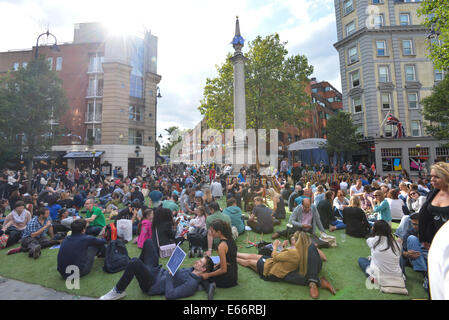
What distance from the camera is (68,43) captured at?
30.1m

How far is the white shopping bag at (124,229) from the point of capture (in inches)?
272

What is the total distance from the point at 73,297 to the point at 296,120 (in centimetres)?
2563

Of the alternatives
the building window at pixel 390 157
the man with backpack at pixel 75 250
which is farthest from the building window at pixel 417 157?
the man with backpack at pixel 75 250

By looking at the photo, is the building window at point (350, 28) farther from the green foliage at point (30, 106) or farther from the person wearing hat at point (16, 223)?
the person wearing hat at point (16, 223)

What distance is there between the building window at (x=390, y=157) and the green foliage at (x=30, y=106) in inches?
1283

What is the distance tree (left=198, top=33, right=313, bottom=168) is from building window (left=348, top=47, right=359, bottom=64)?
20.2 ft

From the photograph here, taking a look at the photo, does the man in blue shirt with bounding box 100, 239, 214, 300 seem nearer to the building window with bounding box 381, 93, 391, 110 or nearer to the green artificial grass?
the green artificial grass

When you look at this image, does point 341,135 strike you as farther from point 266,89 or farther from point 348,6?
point 348,6

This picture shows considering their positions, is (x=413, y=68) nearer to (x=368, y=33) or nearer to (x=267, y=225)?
(x=368, y=33)

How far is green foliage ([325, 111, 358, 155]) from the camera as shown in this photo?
23.4 meters

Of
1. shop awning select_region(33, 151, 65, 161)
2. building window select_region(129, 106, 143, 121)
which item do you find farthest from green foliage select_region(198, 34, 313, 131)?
shop awning select_region(33, 151, 65, 161)

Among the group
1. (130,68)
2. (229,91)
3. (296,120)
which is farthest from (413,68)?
(130,68)

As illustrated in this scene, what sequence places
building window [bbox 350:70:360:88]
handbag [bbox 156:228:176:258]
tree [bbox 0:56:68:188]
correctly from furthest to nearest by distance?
1. building window [bbox 350:70:360:88]
2. tree [bbox 0:56:68:188]
3. handbag [bbox 156:228:176:258]

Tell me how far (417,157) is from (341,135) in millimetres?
8769
